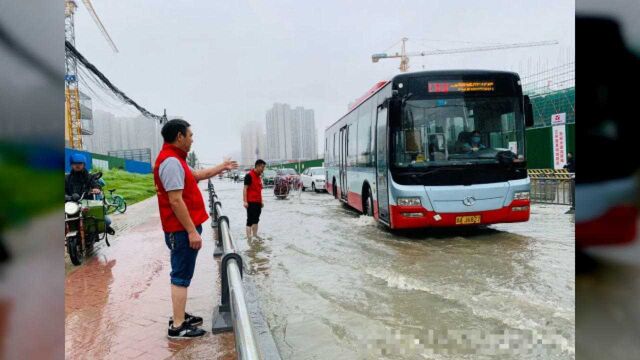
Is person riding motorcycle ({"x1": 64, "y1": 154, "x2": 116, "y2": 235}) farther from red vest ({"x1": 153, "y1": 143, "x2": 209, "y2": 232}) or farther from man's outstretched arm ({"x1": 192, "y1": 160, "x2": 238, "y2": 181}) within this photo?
red vest ({"x1": 153, "y1": 143, "x2": 209, "y2": 232})

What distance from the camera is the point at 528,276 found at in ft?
20.0

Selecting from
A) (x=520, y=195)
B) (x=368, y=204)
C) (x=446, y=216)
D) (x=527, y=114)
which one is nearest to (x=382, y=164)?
(x=446, y=216)

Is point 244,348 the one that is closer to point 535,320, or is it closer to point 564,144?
point 535,320

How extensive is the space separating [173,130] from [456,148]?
6040 millimetres

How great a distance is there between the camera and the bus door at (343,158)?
1454cm

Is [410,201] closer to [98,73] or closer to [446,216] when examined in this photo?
[446,216]

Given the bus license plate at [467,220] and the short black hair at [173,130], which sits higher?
the short black hair at [173,130]

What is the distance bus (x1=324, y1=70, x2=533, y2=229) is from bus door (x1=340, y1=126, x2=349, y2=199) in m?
5.70

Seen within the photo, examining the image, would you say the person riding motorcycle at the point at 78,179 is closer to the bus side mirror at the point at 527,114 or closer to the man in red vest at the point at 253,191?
the man in red vest at the point at 253,191

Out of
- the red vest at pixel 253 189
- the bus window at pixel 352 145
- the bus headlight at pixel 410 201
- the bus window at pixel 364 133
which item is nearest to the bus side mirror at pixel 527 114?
the bus headlight at pixel 410 201

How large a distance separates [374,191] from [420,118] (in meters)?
2.48

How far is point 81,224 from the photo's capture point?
7.36 metres

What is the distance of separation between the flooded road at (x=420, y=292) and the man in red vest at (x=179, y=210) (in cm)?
101

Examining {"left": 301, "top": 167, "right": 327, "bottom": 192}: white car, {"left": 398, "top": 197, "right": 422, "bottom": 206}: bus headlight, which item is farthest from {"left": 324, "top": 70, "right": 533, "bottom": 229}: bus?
{"left": 301, "top": 167, "right": 327, "bottom": 192}: white car
